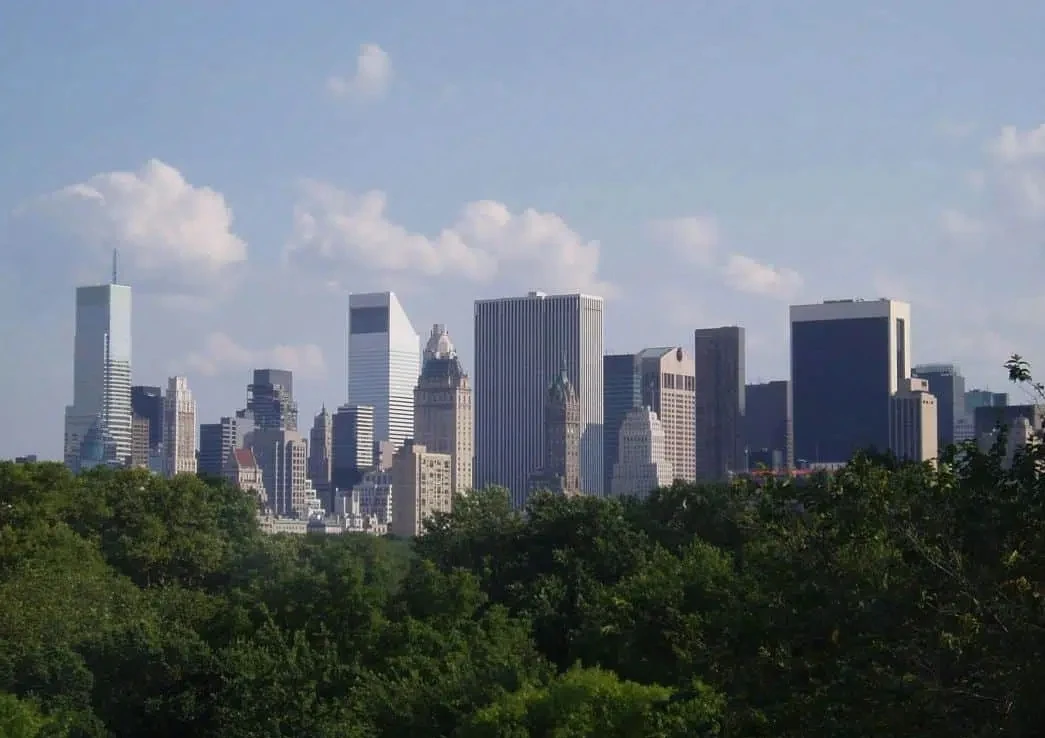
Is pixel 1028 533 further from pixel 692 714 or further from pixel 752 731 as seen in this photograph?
pixel 692 714

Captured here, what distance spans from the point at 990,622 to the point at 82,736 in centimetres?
3165

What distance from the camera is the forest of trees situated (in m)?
23.3

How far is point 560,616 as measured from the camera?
Result: 51.9m

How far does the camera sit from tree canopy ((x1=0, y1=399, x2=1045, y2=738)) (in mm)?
23312

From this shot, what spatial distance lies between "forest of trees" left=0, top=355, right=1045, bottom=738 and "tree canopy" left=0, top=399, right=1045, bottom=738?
66mm

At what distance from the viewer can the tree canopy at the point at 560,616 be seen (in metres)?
23.3

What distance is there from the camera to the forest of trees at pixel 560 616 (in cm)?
2331

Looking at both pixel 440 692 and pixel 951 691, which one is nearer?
pixel 951 691

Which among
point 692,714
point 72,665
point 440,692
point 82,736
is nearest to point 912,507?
point 692,714

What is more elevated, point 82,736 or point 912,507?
point 912,507

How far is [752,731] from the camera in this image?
26.8 metres

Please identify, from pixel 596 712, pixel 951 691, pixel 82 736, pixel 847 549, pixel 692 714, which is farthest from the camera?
pixel 82 736

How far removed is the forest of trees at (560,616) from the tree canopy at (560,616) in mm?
66

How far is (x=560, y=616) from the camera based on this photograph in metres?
51.9
